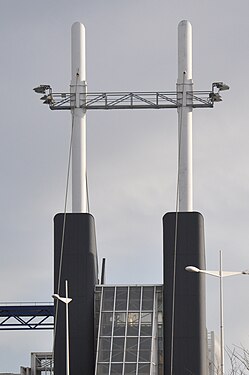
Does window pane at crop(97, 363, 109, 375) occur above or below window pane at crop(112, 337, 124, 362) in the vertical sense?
below

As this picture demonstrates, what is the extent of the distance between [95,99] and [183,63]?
5.33 meters

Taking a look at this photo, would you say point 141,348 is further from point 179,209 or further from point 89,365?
point 179,209

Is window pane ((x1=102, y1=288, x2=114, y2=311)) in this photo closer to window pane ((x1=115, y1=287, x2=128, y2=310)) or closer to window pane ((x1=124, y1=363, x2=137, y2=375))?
window pane ((x1=115, y1=287, x2=128, y2=310))

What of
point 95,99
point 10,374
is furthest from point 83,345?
point 10,374

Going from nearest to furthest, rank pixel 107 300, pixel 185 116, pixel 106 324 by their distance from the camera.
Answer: pixel 106 324, pixel 107 300, pixel 185 116

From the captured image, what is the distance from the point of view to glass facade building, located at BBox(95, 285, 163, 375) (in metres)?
73.9

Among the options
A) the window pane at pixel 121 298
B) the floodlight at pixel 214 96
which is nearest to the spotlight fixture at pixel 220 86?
the floodlight at pixel 214 96

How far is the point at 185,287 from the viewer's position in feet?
242

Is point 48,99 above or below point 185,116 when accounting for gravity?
above

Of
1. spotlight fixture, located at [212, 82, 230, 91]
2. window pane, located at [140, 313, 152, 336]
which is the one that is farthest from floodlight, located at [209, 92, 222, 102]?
window pane, located at [140, 313, 152, 336]

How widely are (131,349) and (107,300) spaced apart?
10.0 ft

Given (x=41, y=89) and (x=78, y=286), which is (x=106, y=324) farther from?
(x=41, y=89)

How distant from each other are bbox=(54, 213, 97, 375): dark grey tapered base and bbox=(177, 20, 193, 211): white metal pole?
5416 millimetres

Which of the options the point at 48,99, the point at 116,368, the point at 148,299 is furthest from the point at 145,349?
the point at 48,99
